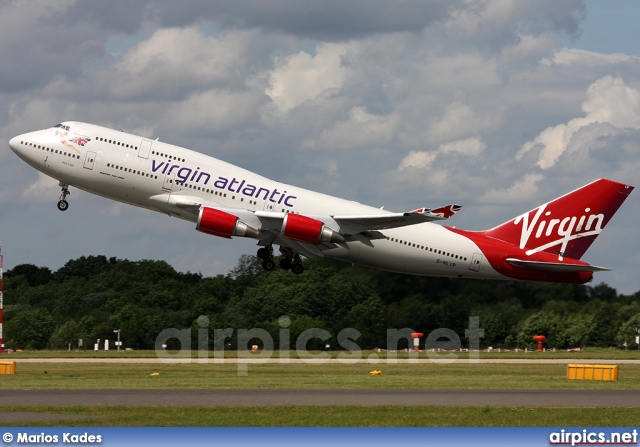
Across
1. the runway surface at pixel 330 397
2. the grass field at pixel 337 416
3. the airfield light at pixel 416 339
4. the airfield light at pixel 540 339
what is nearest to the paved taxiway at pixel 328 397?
the runway surface at pixel 330 397

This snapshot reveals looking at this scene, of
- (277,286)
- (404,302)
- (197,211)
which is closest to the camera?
(197,211)

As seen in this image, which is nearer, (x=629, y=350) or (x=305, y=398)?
(x=305, y=398)

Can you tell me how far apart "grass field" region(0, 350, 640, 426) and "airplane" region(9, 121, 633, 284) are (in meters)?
5.25

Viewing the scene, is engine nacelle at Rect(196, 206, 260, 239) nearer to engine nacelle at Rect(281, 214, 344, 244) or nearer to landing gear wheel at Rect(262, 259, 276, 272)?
engine nacelle at Rect(281, 214, 344, 244)

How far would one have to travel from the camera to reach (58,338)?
7738 cm

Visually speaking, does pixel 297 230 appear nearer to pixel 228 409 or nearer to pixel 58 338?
pixel 228 409

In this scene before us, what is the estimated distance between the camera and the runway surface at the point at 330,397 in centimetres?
3278

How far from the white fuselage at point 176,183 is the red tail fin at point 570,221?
4.42 m

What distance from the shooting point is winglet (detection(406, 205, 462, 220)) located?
4566 centimetres

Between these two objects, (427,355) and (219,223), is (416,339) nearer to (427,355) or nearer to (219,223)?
(427,355)

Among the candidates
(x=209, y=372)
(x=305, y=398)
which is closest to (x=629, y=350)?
(x=209, y=372)

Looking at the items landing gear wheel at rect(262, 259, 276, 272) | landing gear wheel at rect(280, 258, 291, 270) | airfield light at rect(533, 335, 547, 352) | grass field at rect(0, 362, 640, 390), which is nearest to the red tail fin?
grass field at rect(0, 362, 640, 390)

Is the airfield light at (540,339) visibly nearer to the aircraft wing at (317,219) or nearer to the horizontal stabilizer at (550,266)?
the horizontal stabilizer at (550,266)

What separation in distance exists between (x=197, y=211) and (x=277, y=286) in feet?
82.5
